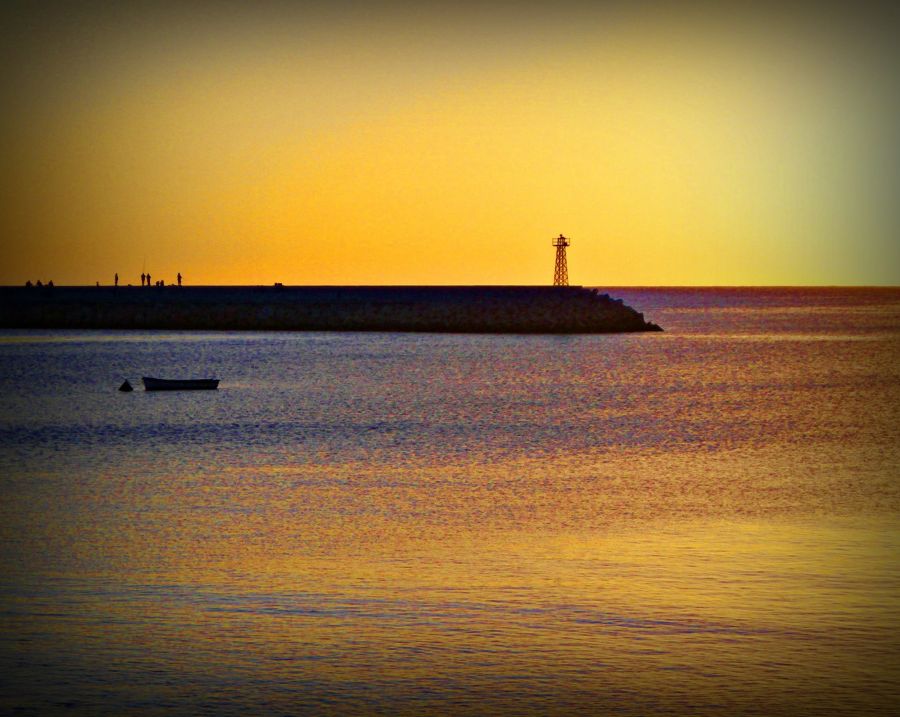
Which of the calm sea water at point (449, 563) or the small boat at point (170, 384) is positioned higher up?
the small boat at point (170, 384)

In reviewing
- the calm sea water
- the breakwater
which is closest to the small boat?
the calm sea water

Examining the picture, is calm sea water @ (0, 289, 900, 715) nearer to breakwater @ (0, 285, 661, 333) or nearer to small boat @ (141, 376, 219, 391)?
small boat @ (141, 376, 219, 391)

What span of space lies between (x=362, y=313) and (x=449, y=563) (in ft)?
367

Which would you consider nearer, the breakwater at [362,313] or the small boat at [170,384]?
the small boat at [170,384]

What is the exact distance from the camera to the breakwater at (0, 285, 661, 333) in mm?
118125

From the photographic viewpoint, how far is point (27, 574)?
52.4 feet

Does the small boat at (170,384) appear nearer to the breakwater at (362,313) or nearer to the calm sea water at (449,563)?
the calm sea water at (449,563)

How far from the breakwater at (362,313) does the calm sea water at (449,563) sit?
248 ft

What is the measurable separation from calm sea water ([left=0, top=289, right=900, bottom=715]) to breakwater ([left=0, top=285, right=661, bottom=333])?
7556 centimetres

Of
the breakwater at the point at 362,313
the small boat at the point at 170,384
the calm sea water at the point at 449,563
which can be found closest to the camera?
the calm sea water at the point at 449,563

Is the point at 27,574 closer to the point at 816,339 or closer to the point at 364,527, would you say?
the point at 364,527

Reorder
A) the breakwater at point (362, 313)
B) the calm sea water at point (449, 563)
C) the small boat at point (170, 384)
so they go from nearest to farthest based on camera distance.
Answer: the calm sea water at point (449, 563) < the small boat at point (170, 384) < the breakwater at point (362, 313)

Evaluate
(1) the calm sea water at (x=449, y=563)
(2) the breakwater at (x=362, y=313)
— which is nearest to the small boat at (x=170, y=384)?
(1) the calm sea water at (x=449, y=563)

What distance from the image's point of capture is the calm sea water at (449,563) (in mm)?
11398
